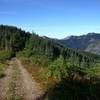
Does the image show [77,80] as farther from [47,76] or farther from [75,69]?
[47,76]

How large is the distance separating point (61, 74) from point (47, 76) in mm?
2835

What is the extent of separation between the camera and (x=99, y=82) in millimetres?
19625

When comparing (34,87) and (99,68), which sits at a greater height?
(99,68)

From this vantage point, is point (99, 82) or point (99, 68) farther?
point (99, 68)

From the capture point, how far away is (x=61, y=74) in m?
22.5

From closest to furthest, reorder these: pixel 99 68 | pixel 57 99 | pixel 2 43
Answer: pixel 57 99, pixel 99 68, pixel 2 43

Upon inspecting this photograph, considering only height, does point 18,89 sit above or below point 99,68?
below

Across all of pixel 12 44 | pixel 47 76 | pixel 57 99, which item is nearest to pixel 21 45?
pixel 12 44

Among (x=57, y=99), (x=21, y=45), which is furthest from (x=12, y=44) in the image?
(x=57, y=99)

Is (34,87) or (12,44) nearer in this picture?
(34,87)

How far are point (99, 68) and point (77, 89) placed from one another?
8.27 m

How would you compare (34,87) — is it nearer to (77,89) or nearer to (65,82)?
(65,82)

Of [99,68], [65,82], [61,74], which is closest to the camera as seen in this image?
[65,82]

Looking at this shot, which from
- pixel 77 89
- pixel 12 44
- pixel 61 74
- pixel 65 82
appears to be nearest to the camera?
pixel 77 89
